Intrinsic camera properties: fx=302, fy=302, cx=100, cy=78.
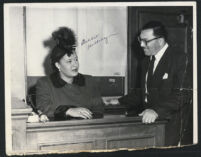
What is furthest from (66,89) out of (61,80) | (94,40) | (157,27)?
(157,27)

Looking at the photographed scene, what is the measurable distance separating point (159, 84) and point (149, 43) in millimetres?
204

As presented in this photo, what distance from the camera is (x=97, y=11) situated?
4.57 feet

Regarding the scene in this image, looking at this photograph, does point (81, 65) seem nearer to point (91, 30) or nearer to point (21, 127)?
point (91, 30)

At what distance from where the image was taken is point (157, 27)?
1451mm

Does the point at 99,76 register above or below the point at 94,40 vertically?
below

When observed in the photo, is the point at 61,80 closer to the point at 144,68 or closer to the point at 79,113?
the point at 79,113

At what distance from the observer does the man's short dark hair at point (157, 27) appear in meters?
1.45

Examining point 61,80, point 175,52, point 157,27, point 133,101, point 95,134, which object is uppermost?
point 157,27

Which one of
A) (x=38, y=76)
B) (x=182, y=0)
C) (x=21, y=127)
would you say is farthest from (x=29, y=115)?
(x=182, y=0)

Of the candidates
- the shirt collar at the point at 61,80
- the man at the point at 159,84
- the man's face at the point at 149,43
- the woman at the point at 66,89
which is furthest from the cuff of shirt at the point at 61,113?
the man's face at the point at 149,43

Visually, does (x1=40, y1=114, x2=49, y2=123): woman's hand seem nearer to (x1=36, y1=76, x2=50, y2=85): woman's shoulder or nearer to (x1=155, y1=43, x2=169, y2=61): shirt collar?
(x1=36, y1=76, x2=50, y2=85): woman's shoulder

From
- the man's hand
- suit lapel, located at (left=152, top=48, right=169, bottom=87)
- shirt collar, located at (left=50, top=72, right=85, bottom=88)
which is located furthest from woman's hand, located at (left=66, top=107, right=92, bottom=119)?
suit lapel, located at (left=152, top=48, right=169, bottom=87)

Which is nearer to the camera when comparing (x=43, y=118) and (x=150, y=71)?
(x=43, y=118)

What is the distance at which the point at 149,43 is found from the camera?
145cm
